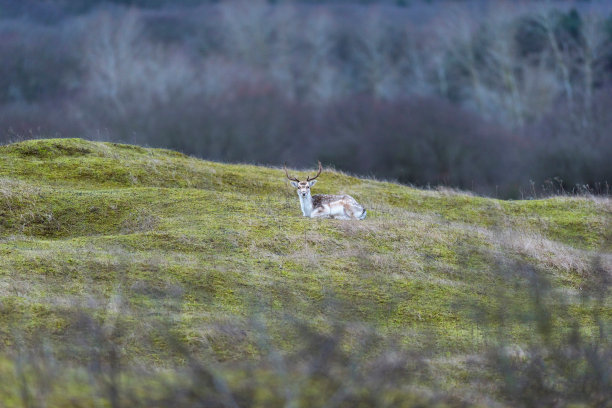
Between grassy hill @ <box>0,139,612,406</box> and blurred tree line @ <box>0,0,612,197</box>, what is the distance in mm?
33108

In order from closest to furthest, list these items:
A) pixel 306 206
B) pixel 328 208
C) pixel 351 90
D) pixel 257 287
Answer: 1. pixel 257 287
2. pixel 306 206
3. pixel 328 208
4. pixel 351 90

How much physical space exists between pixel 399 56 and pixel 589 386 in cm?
9040

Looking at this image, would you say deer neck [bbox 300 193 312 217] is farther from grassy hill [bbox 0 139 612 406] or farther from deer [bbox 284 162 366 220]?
grassy hill [bbox 0 139 612 406]

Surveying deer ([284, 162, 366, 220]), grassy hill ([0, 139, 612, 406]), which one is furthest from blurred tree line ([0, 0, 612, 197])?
deer ([284, 162, 366, 220])

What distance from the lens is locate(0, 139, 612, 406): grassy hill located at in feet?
21.6

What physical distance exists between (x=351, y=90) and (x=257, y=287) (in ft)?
249

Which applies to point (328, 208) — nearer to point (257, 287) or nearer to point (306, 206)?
point (306, 206)

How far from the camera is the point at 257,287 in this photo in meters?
14.7

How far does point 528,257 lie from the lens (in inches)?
710

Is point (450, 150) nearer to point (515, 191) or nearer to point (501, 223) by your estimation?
point (515, 191)

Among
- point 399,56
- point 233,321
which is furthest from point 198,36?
point 233,321

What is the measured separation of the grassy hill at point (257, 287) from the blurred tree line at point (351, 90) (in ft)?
109

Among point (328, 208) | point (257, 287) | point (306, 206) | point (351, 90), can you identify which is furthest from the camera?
point (351, 90)

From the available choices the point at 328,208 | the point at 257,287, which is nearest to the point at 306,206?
the point at 328,208
